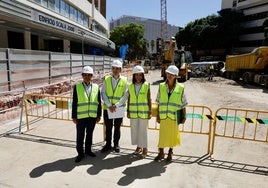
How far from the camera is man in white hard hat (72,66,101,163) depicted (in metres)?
4.80

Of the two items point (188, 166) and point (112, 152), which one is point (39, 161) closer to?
point (112, 152)

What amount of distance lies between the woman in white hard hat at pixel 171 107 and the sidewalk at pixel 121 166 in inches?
21.6

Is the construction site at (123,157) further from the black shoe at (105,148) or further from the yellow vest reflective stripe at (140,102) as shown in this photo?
the yellow vest reflective stripe at (140,102)

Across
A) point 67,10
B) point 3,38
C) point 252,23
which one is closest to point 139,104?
point 3,38

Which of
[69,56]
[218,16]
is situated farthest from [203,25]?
[69,56]

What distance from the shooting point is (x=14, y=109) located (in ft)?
26.2

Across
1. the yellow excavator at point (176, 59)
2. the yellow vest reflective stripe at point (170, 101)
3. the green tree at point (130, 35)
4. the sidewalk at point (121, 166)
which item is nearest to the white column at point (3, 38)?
the yellow excavator at point (176, 59)

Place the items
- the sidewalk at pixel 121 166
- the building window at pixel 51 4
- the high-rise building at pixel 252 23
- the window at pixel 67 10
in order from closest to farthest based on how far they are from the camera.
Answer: the sidewalk at pixel 121 166 → the building window at pixel 51 4 → the window at pixel 67 10 → the high-rise building at pixel 252 23

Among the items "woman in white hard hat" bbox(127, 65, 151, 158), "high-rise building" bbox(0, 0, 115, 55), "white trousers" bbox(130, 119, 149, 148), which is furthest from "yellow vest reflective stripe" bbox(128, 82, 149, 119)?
"high-rise building" bbox(0, 0, 115, 55)

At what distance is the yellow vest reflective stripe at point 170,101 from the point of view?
4719 millimetres

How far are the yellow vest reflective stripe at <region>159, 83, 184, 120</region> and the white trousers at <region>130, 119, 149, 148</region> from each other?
0.45 metres

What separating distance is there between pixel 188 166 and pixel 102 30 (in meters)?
44.2

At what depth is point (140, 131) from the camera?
5086 millimetres

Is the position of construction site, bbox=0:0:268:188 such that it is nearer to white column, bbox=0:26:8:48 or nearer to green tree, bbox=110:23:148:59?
white column, bbox=0:26:8:48
